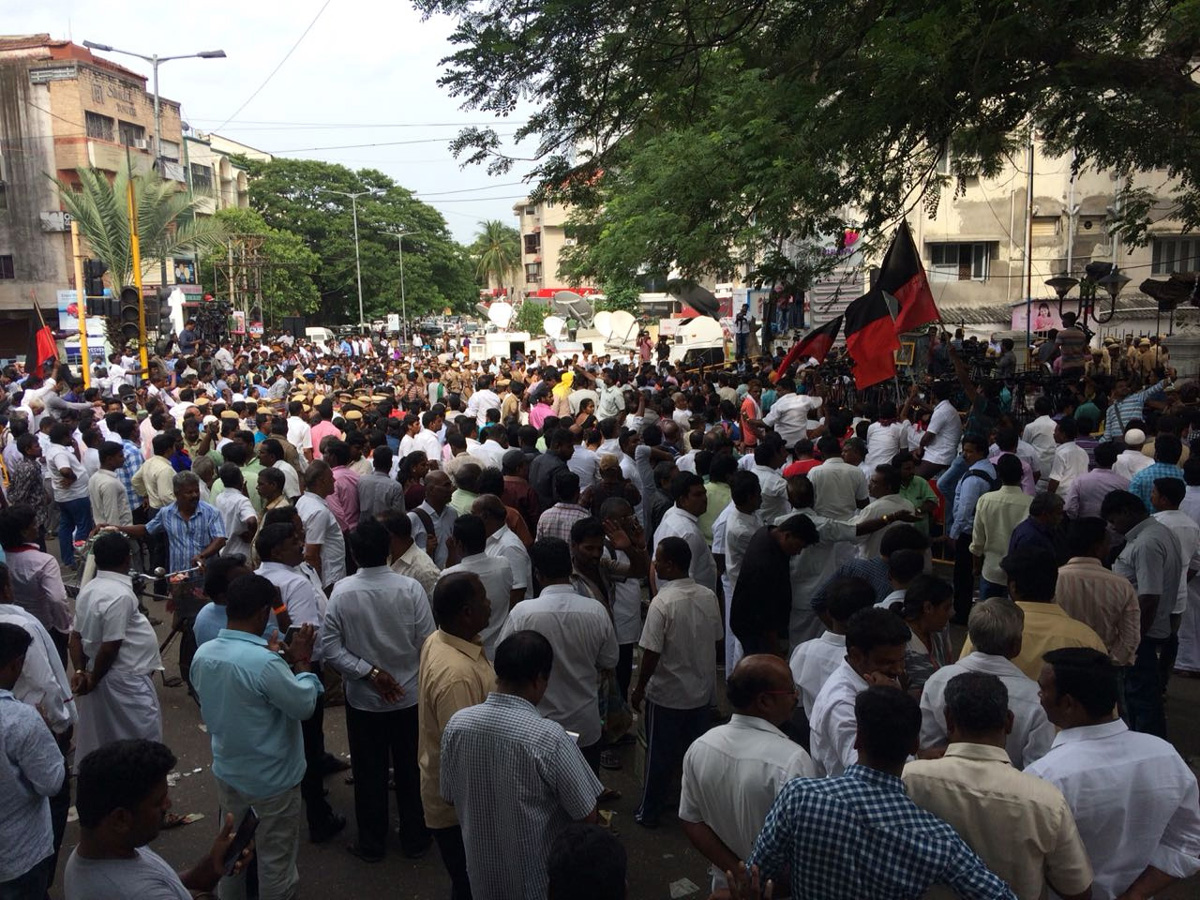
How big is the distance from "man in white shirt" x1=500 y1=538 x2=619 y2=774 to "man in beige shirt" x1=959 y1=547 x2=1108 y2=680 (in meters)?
1.64

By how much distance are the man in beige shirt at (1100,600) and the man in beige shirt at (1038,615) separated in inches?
24.2

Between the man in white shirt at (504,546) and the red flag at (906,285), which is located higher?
the red flag at (906,285)

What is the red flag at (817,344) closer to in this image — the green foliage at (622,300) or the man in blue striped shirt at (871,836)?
the man in blue striped shirt at (871,836)

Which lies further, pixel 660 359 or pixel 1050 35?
pixel 660 359

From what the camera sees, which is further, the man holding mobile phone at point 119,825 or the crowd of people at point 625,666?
the crowd of people at point 625,666

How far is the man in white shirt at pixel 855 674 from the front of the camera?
144 inches

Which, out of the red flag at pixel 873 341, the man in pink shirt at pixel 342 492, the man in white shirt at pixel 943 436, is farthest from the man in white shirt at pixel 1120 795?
the man in white shirt at pixel 943 436

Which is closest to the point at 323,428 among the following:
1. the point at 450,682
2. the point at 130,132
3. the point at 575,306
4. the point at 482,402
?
the point at 482,402

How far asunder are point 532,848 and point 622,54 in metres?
6.66

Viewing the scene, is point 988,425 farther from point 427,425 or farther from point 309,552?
point 309,552

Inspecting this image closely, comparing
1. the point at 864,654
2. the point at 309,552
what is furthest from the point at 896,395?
the point at 864,654

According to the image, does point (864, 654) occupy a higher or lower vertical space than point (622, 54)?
lower

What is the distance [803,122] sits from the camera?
8594 millimetres

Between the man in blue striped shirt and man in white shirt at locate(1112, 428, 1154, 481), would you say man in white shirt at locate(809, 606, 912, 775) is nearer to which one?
the man in blue striped shirt
